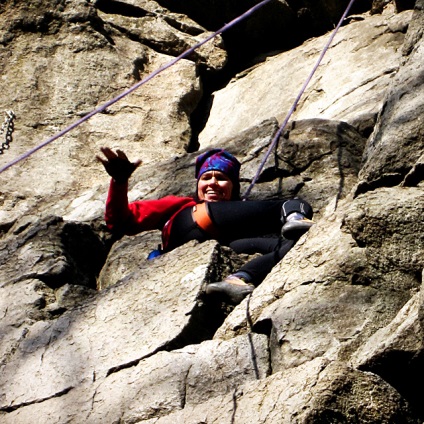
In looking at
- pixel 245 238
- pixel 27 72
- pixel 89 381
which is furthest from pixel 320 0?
pixel 89 381

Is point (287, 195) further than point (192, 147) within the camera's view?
No

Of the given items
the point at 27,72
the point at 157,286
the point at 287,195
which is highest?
the point at 27,72

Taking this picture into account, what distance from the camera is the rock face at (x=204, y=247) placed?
10.9 feet

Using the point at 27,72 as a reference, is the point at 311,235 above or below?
below

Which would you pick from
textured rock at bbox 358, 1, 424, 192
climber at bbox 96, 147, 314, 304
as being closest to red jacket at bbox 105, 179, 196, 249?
climber at bbox 96, 147, 314, 304

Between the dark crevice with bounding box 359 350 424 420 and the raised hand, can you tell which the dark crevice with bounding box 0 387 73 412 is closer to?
the raised hand

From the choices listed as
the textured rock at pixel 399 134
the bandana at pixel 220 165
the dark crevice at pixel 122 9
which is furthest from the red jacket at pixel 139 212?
the dark crevice at pixel 122 9

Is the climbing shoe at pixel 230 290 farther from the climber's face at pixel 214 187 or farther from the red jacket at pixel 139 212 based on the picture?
the climber's face at pixel 214 187

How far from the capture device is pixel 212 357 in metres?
3.59

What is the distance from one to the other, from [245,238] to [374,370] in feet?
5.66

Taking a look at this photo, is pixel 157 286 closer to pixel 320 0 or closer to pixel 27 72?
pixel 27 72

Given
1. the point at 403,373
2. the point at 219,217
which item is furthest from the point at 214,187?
the point at 403,373

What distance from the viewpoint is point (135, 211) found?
5.04m

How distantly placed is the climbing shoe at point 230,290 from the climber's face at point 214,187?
44.2 inches
